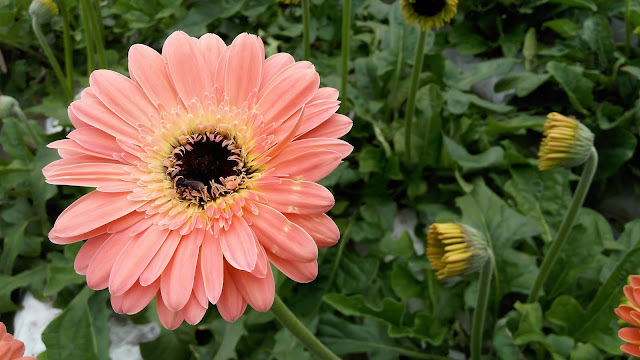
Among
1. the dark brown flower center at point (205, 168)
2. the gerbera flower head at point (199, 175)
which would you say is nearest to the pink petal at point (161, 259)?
the gerbera flower head at point (199, 175)

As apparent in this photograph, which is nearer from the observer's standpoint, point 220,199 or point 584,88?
point 220,199

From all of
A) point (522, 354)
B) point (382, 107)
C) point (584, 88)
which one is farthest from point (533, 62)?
point (522, 354)

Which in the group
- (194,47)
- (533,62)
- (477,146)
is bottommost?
(477,146)

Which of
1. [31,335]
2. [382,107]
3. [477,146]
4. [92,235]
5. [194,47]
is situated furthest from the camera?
[382,107]

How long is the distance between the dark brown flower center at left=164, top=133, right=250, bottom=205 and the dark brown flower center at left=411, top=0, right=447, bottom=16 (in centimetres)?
68

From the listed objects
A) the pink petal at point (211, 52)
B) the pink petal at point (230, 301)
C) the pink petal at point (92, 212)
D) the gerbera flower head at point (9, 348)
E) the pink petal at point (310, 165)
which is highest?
the pink petal at point (211, 52)

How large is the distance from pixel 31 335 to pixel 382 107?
135cm

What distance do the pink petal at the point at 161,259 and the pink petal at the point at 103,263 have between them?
55 millimetres

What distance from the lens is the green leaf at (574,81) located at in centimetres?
197

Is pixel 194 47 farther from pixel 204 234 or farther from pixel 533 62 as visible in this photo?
pixel 533 62

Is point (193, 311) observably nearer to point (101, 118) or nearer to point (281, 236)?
point (281, 236)

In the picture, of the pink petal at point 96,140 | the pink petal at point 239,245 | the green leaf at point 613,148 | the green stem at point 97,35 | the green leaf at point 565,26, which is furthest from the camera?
the green leaf at point 565,26

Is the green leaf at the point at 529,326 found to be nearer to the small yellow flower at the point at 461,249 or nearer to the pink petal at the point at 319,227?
the small yellow flower at the point at 461,249

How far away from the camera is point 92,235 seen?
3.00ft
